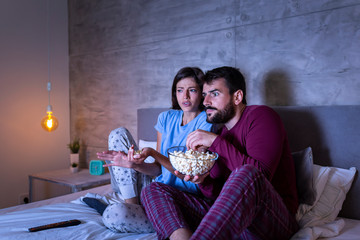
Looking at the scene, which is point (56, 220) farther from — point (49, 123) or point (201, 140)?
point (49, 123)

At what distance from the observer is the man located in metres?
1.03

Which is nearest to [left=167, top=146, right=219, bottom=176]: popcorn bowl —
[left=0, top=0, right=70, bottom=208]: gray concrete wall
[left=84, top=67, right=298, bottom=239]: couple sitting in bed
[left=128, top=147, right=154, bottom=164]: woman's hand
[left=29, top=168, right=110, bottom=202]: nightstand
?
[left=84, top=67, right=298, bottom=239]: couple sitting in bed

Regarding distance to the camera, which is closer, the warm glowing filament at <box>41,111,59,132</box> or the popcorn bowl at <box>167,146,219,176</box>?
the popcorn bowl at <box>167,146,219,176</box>

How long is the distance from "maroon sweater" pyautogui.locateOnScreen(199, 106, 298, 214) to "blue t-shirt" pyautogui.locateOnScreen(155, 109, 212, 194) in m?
0.19

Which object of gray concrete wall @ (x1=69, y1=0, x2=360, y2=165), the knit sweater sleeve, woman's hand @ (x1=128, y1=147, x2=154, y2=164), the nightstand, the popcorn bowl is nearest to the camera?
the popcorn bowl

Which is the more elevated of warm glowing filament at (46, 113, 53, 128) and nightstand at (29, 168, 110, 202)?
warm glowing filament at (46, 113, 53, 128)

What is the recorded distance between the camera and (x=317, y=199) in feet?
5.15

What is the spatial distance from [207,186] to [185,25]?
5.16ft

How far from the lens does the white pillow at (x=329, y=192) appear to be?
1539 mm

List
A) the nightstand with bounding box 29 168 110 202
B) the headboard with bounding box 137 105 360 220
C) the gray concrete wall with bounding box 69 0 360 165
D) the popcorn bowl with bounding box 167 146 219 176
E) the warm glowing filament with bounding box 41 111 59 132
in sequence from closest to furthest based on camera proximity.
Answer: the popcorn bowl with bounding box 167 146 219 176, the headboard with bounding box 137 105 360 220, the gray concrete wall with bounding box 69 0 360 165, the nightstand with bounding box 29 168 110 202, the warm glowing filament with bounding box 41 111 59 132

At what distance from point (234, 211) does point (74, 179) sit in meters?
2.11

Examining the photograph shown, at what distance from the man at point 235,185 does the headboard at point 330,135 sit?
0.43 m

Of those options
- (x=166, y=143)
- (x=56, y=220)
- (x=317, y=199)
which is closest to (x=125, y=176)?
(x=166, y=143)

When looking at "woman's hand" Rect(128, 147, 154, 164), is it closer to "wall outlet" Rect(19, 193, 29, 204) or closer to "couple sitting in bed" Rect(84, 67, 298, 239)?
"couple sitting in bed" Rect(84, 67, 298, 239)
